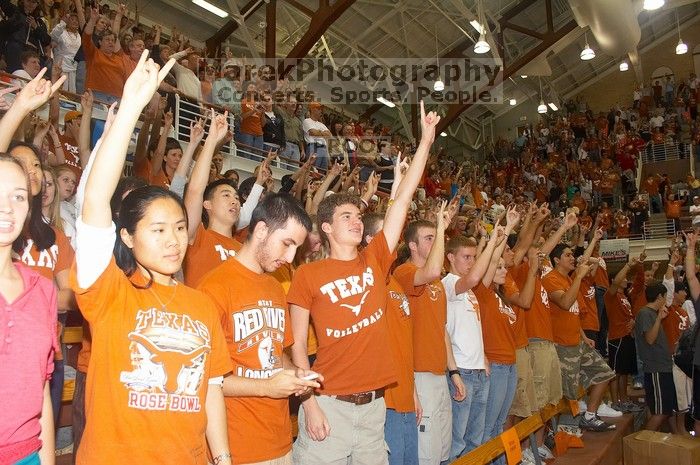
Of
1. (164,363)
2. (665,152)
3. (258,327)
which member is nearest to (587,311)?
(258,327)

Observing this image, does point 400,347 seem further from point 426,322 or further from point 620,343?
point 620,343

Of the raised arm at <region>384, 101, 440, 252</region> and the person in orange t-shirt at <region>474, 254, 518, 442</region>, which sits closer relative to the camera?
the raised arm at <region>384, 101, 440, 252</region>

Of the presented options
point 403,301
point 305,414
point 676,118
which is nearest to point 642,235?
point 676,118

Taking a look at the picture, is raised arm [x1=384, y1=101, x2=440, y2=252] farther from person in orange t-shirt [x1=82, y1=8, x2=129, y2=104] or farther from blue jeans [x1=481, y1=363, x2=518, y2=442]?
person in orange t-shirt [x1=82, y1=8, x2=129, y2=104]

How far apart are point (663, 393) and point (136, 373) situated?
7172 millimetres

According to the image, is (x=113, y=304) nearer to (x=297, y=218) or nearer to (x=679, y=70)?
(x=297, y=218)

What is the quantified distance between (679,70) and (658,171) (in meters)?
6.05

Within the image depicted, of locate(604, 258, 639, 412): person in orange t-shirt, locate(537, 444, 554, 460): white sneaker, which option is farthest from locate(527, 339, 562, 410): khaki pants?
locate(604, 258, 639, 412): person in orange t-shirt

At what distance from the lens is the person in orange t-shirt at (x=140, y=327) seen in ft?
5.32

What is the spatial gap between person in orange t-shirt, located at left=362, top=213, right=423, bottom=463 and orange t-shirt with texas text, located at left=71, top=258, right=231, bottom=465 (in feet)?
4.72

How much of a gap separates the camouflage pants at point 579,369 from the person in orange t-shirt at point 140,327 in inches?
191

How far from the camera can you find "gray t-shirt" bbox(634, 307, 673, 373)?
23.3 feet

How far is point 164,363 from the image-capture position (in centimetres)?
174

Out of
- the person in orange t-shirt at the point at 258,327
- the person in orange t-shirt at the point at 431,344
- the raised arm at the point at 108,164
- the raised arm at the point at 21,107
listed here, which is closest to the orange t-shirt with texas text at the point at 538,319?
the person in orange t-shirt at the point at 431,344
